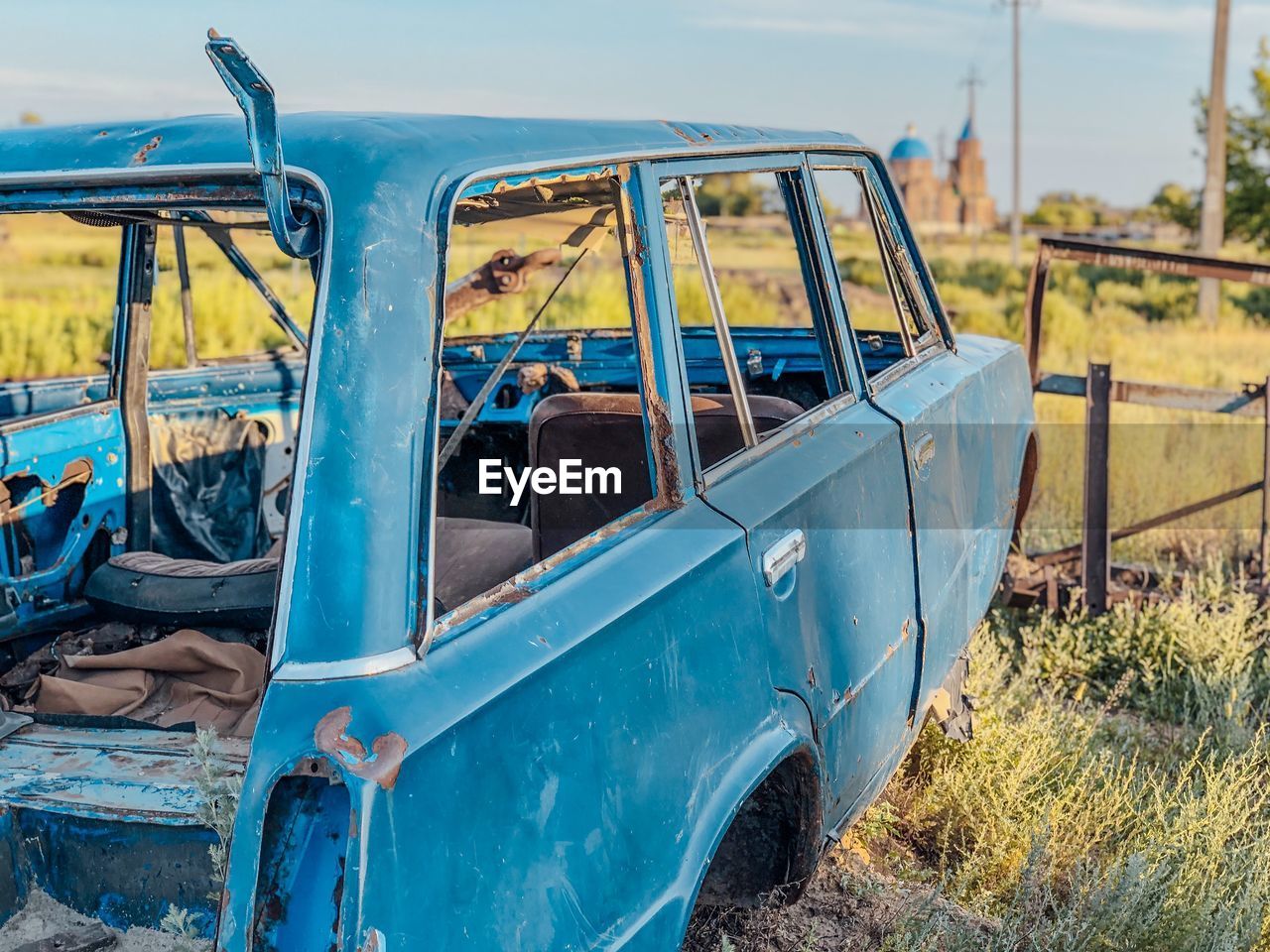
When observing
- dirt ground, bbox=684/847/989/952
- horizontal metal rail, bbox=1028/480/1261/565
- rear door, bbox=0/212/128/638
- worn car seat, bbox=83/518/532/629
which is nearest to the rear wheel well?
dirt ground, bbox=684/847/989/952

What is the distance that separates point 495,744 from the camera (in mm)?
1670

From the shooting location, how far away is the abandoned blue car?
161 centimetres

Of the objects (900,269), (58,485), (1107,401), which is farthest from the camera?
(1107,401)

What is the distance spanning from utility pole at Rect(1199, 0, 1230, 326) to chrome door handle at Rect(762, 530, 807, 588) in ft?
63.2

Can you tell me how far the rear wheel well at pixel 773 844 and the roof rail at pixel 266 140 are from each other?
4.16 ft

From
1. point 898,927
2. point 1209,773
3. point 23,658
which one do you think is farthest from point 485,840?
point 1209,773

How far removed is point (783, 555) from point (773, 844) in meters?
0.63

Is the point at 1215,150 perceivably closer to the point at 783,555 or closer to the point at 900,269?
the point at 900,269

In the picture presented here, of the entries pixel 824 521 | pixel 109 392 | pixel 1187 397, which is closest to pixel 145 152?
pixel 824 521

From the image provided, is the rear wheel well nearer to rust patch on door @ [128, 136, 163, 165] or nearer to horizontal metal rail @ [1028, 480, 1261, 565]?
rust patch on door @ [128, 136, 163, 165]

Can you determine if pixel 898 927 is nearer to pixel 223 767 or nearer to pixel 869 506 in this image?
pixel 869 506

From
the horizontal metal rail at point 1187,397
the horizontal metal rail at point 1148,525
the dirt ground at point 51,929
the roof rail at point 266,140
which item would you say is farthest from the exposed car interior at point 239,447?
the horizontal metal rail at point 1148,525

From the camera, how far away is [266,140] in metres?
1.69

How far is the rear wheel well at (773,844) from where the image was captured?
2.47 metres
